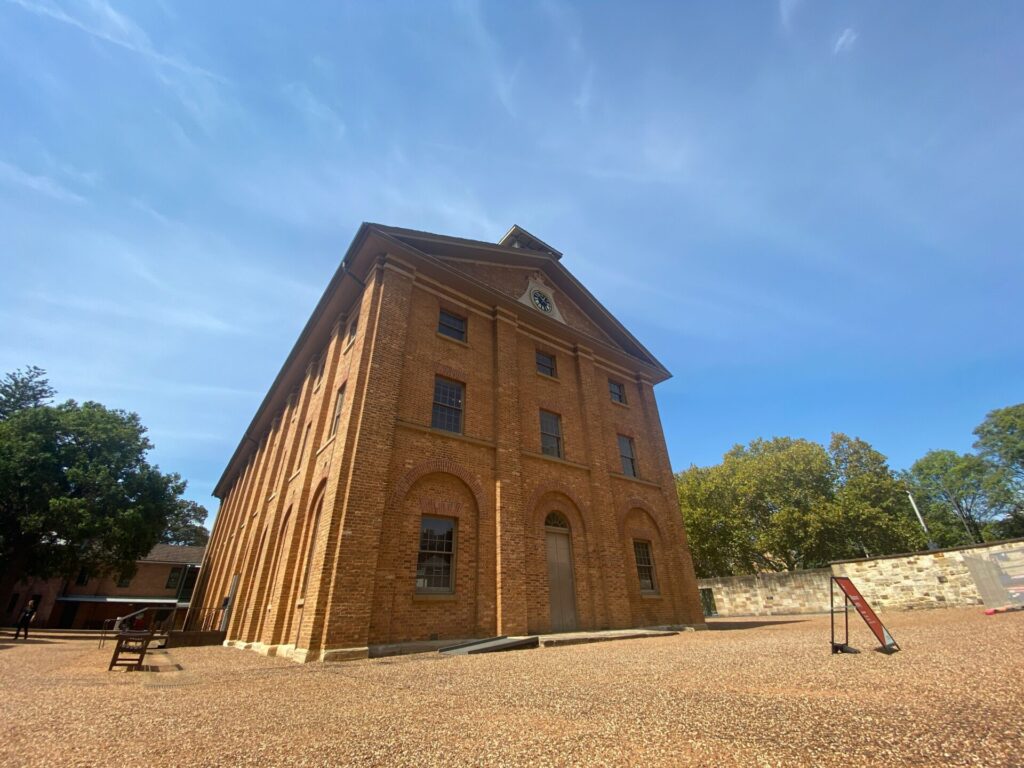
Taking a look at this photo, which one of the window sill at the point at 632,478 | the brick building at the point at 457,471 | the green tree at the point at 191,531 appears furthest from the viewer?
the green tree at the point at 191,531

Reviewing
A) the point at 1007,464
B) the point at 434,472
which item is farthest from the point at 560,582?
the point at 1007,464

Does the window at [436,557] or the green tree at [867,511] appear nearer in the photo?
the window at [436,557]

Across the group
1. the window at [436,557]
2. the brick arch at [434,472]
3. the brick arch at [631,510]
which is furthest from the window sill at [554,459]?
the window at [436,557]

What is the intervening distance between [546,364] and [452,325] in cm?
436

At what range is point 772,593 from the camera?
27.1 m

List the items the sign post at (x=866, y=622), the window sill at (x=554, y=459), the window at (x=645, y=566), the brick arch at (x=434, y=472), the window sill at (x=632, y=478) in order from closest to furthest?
1. the sign post at (x=866, y=622)
2. the brick arch at (x=434, y=472)
3. the window sill at (x=554, y=459)
4. the window at (x=645, y=566)
5. the window sill at (x=632, y=478)

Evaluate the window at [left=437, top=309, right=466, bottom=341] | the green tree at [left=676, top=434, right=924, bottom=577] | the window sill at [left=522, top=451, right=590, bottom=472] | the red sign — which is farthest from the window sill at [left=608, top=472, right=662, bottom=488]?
the green tree at [left=676, top=434, right=924, bottom=577]

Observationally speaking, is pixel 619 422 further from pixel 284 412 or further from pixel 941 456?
pixel 941 456

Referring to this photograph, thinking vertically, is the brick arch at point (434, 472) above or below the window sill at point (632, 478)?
below

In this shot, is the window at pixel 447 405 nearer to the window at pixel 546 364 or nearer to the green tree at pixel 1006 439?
the window at pixel 546 364

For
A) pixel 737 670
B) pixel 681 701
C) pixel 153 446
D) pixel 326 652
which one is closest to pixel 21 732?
pixel 326 652

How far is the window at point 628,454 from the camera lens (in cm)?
1823

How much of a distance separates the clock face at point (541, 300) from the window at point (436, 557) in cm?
1003

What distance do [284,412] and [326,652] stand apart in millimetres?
15880
